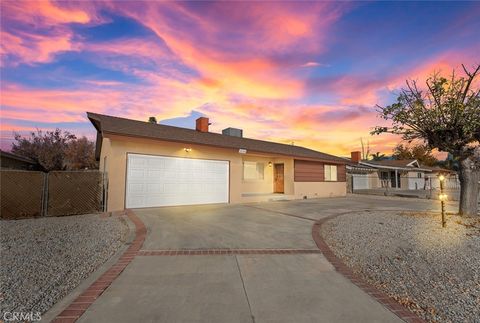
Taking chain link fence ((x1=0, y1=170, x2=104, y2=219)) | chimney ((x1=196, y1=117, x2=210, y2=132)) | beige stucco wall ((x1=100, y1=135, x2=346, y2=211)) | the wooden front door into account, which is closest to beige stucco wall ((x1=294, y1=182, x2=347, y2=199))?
beige stucco wall ((x1=100, y1=135, x2=346, y2=211))

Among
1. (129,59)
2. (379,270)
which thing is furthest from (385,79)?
(129,59)

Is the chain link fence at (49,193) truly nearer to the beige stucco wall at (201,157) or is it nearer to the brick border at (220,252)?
the beige stucco wall at (201,157)

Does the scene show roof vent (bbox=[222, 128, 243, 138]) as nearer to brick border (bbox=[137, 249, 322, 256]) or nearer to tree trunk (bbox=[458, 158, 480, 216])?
tree trunk (bbox=[458, 158, 480, 216])

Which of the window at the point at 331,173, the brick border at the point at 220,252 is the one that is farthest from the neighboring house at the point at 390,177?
the brick border at the point at 220,252

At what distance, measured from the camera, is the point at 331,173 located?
19.6 m

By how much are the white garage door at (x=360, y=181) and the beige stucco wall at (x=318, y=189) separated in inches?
301

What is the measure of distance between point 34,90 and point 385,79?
58.4 feet

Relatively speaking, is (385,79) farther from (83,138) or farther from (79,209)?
(83,138)

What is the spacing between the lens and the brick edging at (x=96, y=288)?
2594 mm

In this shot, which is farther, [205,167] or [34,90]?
[205,167]

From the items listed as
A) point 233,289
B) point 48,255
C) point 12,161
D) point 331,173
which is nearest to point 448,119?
point 233,289

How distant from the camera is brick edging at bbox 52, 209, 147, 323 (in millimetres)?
2594

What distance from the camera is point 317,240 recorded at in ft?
19.3

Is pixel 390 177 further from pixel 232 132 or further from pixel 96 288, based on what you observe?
pixel 96 288
